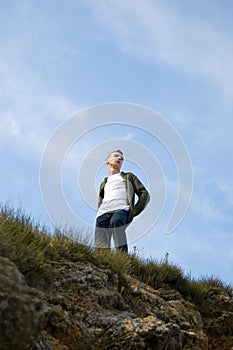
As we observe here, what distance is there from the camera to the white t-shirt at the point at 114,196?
904cm

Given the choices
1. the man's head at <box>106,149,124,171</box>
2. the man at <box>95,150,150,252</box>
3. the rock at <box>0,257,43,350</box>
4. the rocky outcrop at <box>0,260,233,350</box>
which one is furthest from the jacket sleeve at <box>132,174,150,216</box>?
the rock at <box>0,257,43,350</box>

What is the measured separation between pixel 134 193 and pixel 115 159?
73 cm

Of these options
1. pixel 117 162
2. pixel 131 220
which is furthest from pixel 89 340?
pixel 117 162

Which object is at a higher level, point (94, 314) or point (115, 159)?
point (115, 159)

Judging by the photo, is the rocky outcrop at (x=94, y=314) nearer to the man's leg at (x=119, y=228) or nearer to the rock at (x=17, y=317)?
the rock at (x=17, y=317)

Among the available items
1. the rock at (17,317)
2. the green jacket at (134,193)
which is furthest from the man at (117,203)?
the rock at (17,317)

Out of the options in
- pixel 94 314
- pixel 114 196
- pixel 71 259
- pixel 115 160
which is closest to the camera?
pixel 94 314

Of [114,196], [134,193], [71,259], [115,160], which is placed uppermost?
[115,160]

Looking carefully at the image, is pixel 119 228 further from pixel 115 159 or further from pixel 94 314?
pixel 94 314

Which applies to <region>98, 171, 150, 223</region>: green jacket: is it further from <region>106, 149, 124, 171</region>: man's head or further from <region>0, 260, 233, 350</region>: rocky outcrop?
<region>0, 260, 233, 350</region>: rocky outcrop

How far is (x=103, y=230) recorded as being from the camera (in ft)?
29.1

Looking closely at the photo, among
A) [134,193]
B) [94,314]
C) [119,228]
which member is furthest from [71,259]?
[134,193]

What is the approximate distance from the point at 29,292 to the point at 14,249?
4.79 feet

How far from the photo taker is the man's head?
9539 mm
